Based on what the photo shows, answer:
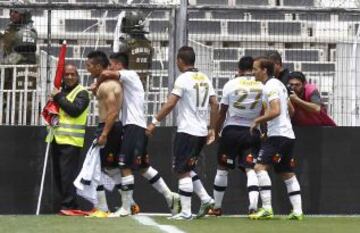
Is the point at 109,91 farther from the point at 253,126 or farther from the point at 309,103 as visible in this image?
the point at 309,103

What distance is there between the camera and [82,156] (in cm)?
1329

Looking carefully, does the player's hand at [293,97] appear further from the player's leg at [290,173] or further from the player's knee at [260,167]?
the player's knee at [260,167]

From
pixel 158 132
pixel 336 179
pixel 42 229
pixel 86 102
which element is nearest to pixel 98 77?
pixel 86 102

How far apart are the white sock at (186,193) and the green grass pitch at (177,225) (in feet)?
0.76

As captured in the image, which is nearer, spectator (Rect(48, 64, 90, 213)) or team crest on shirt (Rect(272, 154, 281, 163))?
team crest on shirt (Rect(272, 154, 281, 163))

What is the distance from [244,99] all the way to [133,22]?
7.68 feet

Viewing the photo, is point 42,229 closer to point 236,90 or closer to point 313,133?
point 236,90

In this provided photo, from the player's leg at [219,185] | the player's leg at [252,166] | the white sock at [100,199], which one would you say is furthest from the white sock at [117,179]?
the player's leg at [252,166]

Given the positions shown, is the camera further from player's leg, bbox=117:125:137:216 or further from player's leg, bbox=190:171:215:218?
player's leg, bbox=117:125:137:216

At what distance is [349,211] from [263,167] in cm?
231

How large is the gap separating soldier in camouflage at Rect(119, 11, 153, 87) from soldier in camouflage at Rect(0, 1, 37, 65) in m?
1.25

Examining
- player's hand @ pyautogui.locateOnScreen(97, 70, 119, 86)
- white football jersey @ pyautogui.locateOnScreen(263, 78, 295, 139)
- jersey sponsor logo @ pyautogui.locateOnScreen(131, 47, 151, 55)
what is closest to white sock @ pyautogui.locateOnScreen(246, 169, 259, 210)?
white football jersey @ pyautogui.locateOnScreen(263, 78, 295, 139)

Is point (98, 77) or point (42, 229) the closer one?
point (42, 229)

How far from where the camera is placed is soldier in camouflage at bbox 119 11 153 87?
43.3 feet
